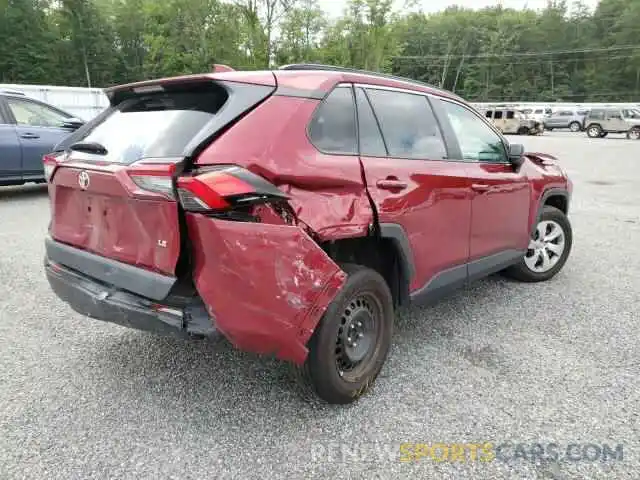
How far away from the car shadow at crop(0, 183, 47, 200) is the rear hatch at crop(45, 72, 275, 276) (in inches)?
285

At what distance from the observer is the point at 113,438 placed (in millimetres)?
2396

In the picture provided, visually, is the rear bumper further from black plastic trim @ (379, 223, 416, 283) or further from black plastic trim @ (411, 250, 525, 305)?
black plastic trim @ (411, 250, 525, 305)

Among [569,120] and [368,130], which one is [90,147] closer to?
[368,130]

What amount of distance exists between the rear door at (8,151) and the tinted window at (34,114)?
0.16 m

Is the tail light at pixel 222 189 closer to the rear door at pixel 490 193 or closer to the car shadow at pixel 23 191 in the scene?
the rear door at pixel 490 193

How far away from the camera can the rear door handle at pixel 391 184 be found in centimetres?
275

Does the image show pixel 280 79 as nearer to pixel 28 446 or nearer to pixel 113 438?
pixel 113 438

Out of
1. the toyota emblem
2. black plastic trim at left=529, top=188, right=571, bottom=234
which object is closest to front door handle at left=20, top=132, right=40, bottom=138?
the toyota emblem

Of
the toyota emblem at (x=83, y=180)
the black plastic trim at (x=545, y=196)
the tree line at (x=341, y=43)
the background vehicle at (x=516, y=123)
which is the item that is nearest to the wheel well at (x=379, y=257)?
the toyota emblem at (x=83, y=180)

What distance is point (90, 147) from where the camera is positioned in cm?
273

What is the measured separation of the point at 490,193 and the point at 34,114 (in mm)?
8098

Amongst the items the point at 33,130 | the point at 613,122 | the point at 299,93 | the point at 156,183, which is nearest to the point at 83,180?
the point at 156,183

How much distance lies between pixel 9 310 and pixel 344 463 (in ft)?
9.89

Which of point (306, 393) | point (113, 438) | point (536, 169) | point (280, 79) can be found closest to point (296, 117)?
point (280, 79)
